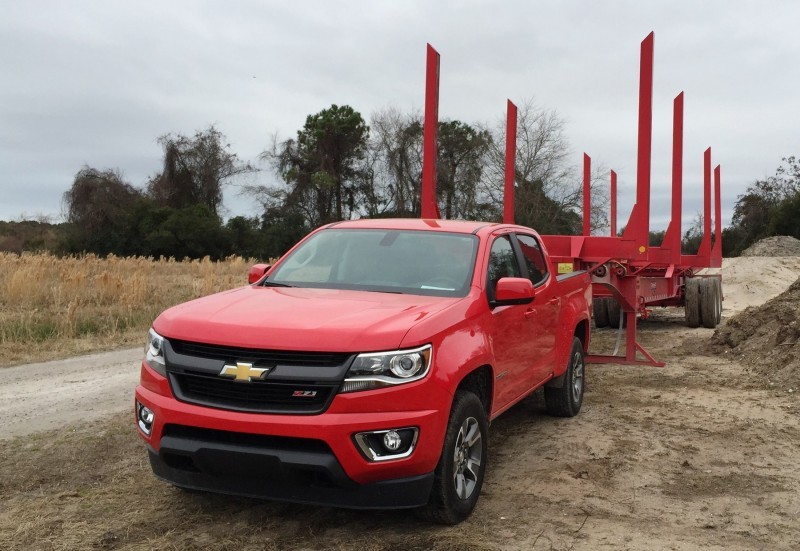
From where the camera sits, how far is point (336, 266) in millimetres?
5371

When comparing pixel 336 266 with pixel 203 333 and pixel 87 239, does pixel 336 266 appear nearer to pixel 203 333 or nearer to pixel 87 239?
pixel 203 333

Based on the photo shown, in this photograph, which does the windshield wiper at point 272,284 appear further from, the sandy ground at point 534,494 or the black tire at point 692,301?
the black tire at point 692,301

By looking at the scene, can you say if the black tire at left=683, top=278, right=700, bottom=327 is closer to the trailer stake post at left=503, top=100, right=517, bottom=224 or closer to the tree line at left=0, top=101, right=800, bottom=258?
the trailer stake post at left=503, top=100, right=517, bottom=224

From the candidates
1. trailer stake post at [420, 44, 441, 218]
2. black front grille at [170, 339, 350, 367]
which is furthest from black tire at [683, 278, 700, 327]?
black front grille at [170, 339, 350, 367]

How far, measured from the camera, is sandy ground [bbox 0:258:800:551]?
13.6 ft

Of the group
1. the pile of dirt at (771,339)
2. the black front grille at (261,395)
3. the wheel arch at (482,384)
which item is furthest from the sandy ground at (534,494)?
the pile of dirt at (771,339)

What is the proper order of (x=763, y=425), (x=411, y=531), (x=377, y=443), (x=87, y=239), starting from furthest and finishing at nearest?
1. (x=87, y=239)
2. (x=763, y=425)
3. (x=411, y=531)
4. (x=377, y=443)

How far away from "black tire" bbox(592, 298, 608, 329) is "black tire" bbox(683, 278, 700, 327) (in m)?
1.57

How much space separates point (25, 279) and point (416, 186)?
31.8 m

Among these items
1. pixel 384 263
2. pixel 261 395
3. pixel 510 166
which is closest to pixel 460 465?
pixel 261 395

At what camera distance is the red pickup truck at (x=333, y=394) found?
3.79 m

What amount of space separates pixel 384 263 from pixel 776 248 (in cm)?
3866

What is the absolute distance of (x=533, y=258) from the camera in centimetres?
630

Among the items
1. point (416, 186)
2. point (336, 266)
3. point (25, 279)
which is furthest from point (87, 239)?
point (336, 266)
